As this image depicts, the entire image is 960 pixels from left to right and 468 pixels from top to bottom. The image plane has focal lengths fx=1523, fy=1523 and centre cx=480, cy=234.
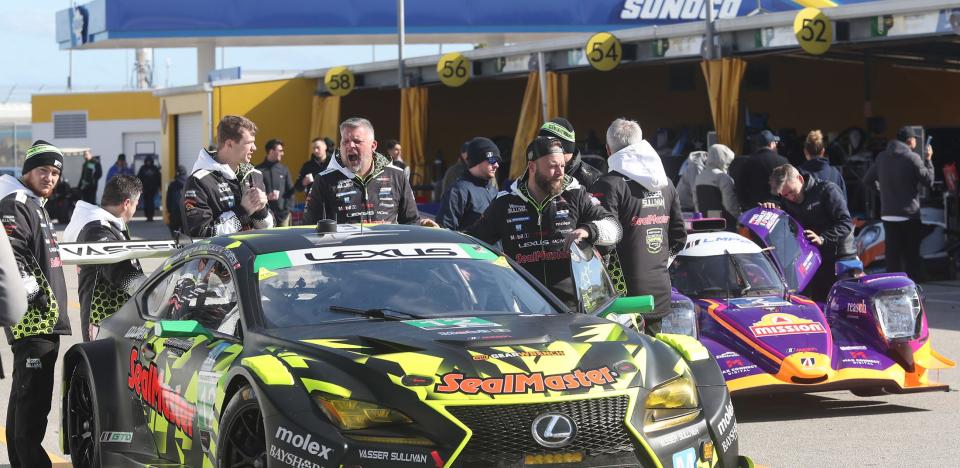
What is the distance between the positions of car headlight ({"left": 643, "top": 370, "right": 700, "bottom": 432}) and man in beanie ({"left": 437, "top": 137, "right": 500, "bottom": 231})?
424cm

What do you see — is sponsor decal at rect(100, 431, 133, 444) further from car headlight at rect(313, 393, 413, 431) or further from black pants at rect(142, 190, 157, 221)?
black pants at rect(142, 190, 157, 221)

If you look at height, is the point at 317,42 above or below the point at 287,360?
above

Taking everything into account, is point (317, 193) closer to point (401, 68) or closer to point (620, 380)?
point (620, 380)

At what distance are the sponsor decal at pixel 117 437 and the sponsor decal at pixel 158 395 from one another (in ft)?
0.65

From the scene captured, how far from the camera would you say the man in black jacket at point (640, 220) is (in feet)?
27.8

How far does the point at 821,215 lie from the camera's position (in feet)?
38.1

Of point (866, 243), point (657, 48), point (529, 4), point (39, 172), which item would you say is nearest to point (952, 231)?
point (866, 243)

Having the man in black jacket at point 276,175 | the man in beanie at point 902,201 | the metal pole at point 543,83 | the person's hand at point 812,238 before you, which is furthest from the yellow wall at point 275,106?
the person's hand at point 812,238

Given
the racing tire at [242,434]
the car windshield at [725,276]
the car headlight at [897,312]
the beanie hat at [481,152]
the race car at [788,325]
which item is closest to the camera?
the racing tire at [242,434]

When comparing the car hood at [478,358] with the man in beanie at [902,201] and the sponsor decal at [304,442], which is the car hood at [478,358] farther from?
the man in beanie at [902,201]

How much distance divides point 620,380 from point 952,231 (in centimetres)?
1454

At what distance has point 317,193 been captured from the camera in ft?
29.6

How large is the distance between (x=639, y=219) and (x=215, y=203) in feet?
7.96

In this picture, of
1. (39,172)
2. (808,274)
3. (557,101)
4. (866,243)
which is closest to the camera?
(39,172)
